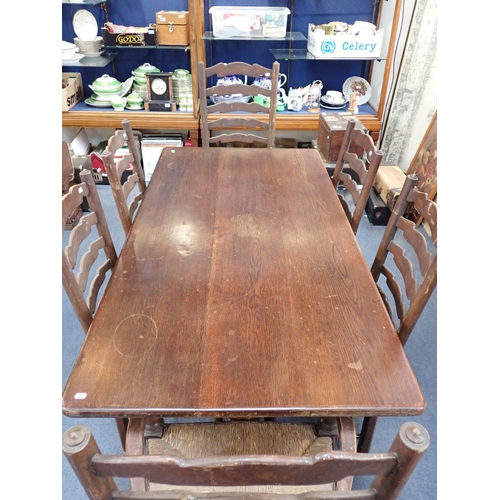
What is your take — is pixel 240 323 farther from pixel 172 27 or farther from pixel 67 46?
pixel 67 46

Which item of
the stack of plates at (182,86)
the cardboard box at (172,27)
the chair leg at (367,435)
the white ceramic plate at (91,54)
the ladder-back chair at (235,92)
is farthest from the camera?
the stack of plates at (182,86)

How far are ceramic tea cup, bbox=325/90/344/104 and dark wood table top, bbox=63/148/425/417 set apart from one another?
1.92 meters

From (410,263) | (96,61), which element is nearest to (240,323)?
(410,263)

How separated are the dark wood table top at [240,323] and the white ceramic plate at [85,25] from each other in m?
2.16

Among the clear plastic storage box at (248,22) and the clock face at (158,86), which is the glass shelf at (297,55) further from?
the clock face at (158,86)

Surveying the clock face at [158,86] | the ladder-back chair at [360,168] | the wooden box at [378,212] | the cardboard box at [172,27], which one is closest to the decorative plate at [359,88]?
the wooden box at [378,212]

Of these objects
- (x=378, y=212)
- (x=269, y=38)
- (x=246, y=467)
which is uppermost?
(x=269, y=38)

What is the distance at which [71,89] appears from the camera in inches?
119

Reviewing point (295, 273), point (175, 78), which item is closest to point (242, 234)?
point (295, 273)

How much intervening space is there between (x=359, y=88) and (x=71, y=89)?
91.8 inches

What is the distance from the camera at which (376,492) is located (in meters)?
0.60

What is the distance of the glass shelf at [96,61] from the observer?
9.40 feet
